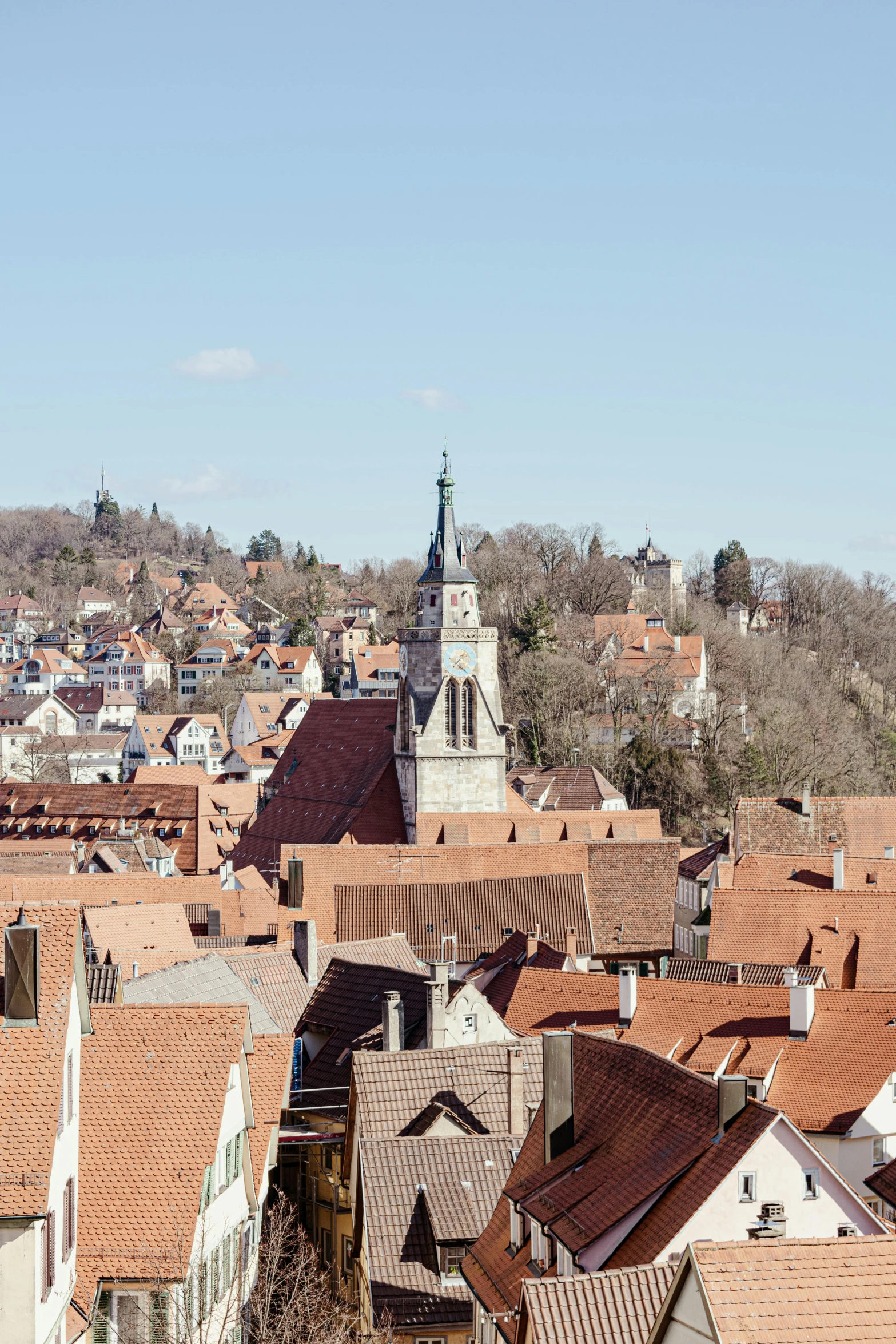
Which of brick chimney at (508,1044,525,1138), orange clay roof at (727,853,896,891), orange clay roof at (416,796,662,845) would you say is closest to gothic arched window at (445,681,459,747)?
orange clay roof at (416,796,662,845)

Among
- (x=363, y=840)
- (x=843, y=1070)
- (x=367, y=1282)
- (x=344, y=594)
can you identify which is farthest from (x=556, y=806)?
(x=344, y=594)

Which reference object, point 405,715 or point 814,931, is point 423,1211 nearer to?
point 814,931

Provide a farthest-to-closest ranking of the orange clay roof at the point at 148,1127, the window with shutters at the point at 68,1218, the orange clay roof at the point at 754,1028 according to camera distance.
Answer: the orange clay roof at the point at 754,1028
the orange clay roof at the point at 148,1127
the window with shutters at the point at 68,1218

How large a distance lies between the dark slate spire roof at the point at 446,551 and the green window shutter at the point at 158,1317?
44268mm

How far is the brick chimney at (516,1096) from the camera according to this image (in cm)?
2283

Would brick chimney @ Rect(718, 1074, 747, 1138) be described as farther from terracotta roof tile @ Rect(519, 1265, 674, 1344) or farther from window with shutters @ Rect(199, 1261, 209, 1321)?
window with shutters @ Rect(199, 1261, 209, 1321)

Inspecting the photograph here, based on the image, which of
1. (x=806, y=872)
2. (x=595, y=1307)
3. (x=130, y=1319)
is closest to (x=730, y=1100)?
(x=595, y=1307)

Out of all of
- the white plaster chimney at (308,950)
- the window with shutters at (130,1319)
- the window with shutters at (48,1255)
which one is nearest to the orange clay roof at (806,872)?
the white plaster chimney at (308,950)

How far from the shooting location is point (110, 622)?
15888 cm

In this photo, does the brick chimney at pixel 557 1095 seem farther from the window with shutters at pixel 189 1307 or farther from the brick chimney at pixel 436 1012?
the brick chimney at pixel 436 1012

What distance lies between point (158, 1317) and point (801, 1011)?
14.7 meters

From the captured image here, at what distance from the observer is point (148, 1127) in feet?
57.4

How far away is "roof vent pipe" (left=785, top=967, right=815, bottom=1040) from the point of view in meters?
28.6

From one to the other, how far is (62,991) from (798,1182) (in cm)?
645
